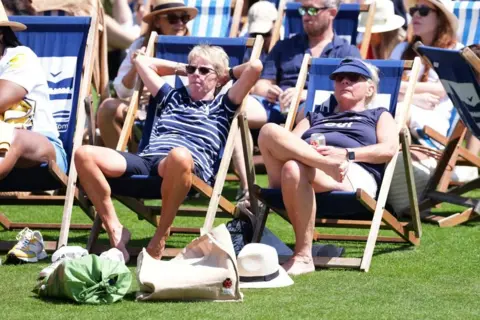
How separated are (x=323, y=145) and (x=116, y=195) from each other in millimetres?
1186

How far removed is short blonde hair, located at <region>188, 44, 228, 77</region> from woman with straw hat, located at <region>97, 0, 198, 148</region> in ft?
5.46

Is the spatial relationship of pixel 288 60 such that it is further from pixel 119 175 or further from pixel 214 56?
pixel 119 175

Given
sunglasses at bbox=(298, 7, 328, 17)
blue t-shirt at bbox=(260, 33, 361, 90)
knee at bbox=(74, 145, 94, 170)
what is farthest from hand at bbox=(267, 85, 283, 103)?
knee at bbox=(74, 145, 94, 170)

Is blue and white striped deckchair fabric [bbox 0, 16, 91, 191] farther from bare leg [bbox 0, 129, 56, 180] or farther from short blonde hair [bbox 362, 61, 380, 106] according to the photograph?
short blonde hair [bbox 362, 61, 380, 106]

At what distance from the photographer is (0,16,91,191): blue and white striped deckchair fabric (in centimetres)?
718

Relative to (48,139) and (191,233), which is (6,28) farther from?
(191,233)

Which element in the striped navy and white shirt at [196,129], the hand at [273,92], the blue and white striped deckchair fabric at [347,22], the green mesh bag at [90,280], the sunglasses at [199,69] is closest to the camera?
the green mesh bag at [90,280]

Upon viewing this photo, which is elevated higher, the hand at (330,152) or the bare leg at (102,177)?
the hand at (330,152)

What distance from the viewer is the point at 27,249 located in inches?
248

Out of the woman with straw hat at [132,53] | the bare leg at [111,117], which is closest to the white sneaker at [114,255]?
the woman with straw hat at [132,53]

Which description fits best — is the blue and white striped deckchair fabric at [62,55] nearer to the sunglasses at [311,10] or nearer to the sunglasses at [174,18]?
the sunglasses at [174,18]

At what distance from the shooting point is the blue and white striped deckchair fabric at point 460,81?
7.17 metres

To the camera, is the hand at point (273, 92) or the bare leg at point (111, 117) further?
the bare leg at point (111, 117)

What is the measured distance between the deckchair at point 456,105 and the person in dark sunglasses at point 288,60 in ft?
2.55
